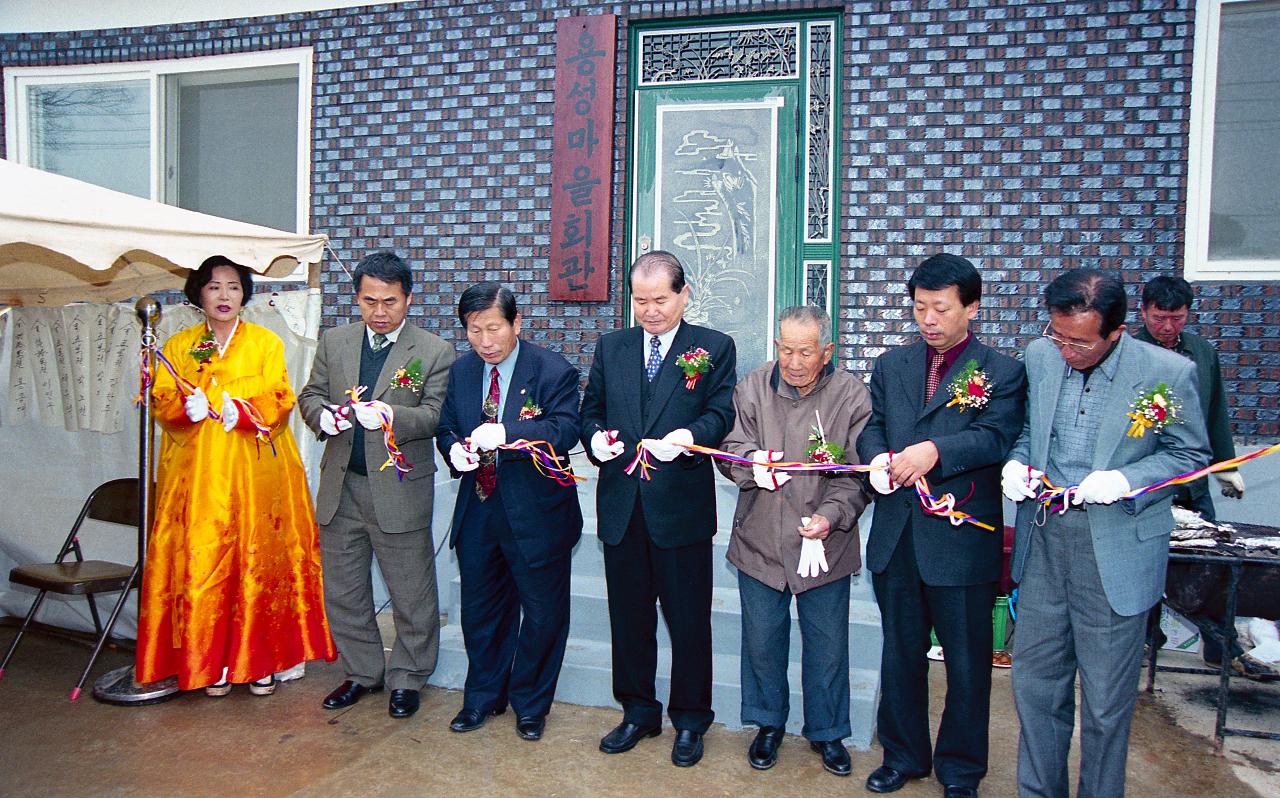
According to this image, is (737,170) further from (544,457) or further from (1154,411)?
(1154,411)

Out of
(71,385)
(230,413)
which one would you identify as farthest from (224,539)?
(71,385)

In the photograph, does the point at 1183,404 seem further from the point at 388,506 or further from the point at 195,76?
the point at 195,76

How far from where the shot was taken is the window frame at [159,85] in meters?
7.65

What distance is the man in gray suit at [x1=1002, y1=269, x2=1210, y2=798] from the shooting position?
3.09 meters

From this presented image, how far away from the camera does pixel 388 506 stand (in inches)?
171

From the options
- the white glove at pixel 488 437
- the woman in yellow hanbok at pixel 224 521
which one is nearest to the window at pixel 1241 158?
the white glove at pixel 488 437

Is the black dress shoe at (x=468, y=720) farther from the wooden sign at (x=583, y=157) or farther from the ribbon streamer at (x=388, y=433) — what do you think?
the wooden sign at (x=583, y=157)

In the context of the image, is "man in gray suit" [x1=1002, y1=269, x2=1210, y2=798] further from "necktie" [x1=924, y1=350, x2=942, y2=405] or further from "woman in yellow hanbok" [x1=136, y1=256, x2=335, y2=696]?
"woman in yellow hanbok" [x1=136, y1=256, x2=335, y2=696]

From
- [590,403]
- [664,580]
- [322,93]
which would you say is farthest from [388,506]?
[322,93]

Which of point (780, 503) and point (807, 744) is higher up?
point (780, 503)

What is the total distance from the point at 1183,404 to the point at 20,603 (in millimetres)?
6310

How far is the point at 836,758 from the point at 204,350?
3.41 meters

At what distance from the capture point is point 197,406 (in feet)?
14.3

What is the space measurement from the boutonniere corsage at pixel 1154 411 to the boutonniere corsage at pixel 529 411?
2.27 m
